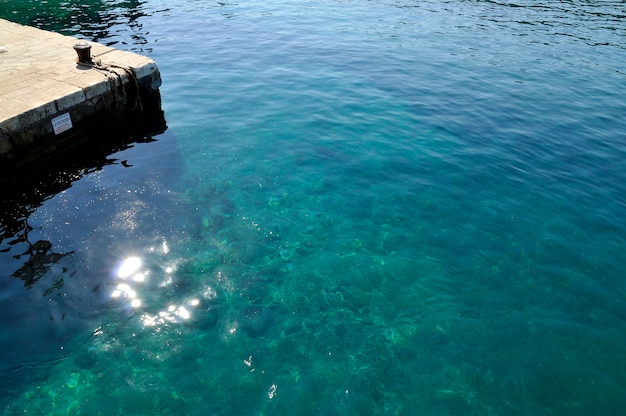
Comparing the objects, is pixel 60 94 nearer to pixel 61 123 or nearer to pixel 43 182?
pixel 61 123

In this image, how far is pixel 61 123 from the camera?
12141 mm

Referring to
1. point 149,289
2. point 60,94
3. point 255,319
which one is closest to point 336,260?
point 255,319

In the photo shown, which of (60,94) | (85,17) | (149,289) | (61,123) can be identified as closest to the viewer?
(149,289)

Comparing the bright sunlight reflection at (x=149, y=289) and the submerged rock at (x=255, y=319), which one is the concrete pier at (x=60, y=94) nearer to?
the bright sunlight reflection at (x=149, y=289)

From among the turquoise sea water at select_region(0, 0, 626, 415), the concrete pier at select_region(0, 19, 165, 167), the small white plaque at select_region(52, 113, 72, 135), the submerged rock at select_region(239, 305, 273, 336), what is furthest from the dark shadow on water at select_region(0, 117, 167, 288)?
the submerged rock at select_region(239, 305, 273, 336)

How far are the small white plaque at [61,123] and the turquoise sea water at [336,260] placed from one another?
150cm

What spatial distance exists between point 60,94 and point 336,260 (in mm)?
9198

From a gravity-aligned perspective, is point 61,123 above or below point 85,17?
above

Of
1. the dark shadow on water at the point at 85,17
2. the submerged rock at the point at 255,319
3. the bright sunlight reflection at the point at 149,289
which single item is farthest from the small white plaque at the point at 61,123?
the dark shadow on water at the point at 85,17

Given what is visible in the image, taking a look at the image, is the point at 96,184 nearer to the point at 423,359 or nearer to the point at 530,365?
the point at 423,359

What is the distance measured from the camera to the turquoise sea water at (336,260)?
301 inches

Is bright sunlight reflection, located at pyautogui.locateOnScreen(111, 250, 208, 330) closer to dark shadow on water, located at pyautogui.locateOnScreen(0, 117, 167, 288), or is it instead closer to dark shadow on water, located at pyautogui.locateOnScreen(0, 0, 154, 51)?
dark shadow on water, located at pyautogui.locateOnScreen(0, 117, 167, 288)

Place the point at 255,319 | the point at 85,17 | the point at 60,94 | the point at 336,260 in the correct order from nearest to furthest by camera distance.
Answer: the point at 255,319, the point at 336,260, the point at 60,94, the point at 85,17

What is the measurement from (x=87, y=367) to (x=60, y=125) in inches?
299
